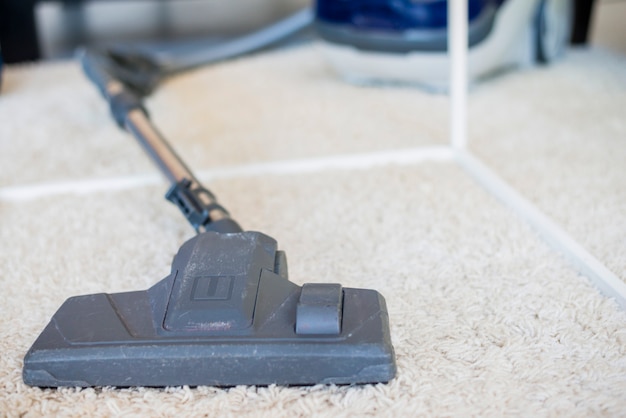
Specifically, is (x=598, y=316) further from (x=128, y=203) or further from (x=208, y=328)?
(x=128, y=203)

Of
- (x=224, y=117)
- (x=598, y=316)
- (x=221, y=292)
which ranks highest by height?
(x=221, y=292)

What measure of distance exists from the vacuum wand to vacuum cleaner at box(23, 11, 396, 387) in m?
0.15

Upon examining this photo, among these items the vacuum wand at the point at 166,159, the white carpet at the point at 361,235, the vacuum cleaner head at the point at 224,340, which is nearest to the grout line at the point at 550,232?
the white carpet at the point at 361,235

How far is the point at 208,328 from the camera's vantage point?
1.87ft

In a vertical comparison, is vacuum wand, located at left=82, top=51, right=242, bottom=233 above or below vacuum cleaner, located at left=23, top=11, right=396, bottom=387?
below

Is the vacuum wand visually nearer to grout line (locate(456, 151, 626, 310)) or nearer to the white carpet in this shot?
the white carpet

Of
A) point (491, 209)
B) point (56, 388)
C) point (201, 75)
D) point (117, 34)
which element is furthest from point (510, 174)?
point (117, 34)

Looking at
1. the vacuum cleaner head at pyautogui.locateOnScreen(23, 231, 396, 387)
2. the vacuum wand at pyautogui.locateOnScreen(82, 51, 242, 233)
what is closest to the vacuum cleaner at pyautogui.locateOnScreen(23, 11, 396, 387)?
the vacuum cleaner head at pyautogui.locateOnScreen(23, 231, 396, 387)

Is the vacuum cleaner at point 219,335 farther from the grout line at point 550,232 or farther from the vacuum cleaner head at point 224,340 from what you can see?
the grout line at point 550,232

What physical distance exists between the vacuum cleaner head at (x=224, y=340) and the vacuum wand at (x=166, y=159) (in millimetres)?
170

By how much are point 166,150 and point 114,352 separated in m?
0.46

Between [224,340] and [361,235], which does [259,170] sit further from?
[224,340]

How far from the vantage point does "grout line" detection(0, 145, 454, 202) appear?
1084 mm

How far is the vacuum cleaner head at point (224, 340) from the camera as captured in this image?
562mm
